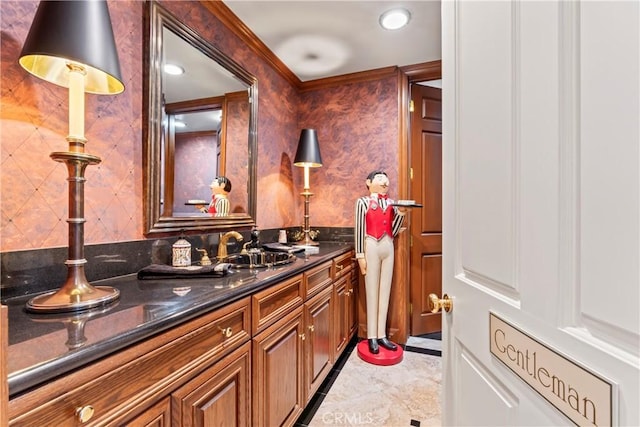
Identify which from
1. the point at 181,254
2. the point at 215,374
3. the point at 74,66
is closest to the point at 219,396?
the point at 215,374

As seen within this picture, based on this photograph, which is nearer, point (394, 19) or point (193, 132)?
point (193, 132)

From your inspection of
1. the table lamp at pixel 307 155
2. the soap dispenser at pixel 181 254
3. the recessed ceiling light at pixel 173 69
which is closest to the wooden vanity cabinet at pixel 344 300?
the table lamp at pixel 307 155

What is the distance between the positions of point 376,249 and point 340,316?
583mm

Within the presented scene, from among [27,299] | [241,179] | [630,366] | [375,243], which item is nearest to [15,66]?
[27,299]

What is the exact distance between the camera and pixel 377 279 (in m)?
2.30

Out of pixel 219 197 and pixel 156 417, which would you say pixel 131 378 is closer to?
pixel 156 417

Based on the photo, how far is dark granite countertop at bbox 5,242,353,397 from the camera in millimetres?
529

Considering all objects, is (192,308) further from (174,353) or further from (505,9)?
(505,9)

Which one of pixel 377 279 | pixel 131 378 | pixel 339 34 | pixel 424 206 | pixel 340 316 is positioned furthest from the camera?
pixel 424 206

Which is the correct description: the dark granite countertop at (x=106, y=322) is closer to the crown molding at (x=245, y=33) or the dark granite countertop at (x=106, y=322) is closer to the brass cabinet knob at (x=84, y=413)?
the brass cabinet knob at (x=84, y=413)

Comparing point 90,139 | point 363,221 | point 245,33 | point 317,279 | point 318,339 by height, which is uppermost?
point 245,33

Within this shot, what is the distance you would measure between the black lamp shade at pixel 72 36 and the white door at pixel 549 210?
1041mm

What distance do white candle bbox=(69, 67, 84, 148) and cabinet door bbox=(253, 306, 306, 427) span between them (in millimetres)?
924

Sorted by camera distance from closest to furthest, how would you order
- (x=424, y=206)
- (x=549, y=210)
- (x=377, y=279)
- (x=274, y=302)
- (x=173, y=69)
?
1. (x=549, y=210)
2. (x=274, y=302)
3. (x=173, y=69)
4. (x=377, y=279)
5. (x=424, y=206)
